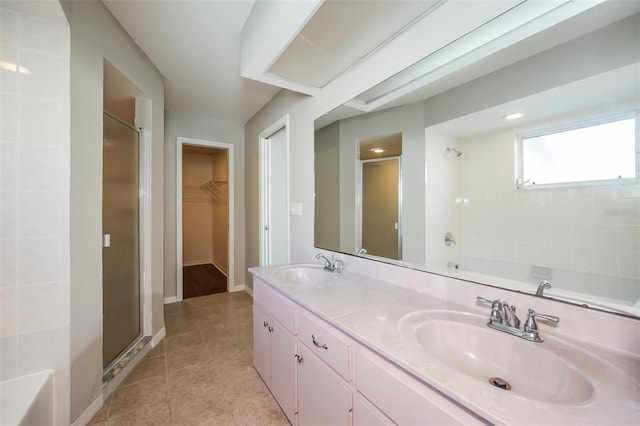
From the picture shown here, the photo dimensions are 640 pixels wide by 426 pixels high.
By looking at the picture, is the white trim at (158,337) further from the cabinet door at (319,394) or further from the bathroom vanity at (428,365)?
the cabinet door at (319,394)

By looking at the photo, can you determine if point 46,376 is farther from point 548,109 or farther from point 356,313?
point 548,109

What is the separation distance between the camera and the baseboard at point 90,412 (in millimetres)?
1376

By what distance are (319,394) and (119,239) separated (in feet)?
6.01

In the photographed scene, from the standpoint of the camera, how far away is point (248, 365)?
1.97 m

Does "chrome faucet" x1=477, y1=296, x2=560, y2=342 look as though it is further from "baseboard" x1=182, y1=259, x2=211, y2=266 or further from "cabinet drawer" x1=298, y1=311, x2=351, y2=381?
"baseboard" x1=182, y1=259, x2=211, y2=266

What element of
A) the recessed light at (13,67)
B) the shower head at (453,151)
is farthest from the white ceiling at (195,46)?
the shower head at (453,151)

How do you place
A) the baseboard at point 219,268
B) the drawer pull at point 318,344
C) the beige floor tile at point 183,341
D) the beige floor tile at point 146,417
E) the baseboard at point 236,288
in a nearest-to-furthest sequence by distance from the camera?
the drawer pull at point 318,344 < the beige floor tile at point 146,417 < the beige floor tile at point 183,341 < the baseboard at point 236,288 < the baseboard at point 219,268

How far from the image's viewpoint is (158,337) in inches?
91.4

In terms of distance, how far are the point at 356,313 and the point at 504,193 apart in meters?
0.82

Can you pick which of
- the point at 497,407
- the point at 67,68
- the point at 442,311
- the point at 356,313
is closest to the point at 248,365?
the point at 356,313

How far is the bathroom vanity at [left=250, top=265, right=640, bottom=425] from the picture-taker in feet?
1.86

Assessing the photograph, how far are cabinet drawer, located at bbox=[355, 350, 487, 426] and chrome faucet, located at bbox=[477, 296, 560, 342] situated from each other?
40 cm

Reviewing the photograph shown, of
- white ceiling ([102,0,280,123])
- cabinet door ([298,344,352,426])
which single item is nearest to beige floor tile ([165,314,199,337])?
cabinet door ([298,344,352,426])

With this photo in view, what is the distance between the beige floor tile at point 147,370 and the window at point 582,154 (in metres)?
2.62
